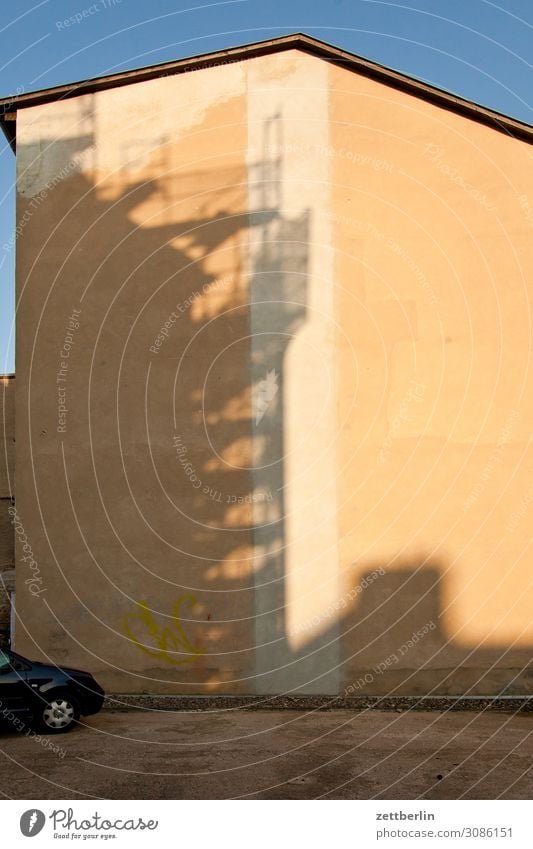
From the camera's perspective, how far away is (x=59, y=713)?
14.7 meters

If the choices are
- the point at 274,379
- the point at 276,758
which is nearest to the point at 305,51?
the point at 274,379

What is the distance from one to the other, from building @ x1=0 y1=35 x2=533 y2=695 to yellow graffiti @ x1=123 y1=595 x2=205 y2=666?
0.19 feet

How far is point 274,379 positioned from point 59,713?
844 cm

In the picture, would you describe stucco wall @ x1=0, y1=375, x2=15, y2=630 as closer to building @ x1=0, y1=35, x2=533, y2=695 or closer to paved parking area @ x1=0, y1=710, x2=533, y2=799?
building @ x1=0, y1=35, x2=533, y2=695

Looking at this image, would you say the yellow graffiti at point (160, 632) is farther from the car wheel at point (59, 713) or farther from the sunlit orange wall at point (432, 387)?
the car wheel at point (59, 713)

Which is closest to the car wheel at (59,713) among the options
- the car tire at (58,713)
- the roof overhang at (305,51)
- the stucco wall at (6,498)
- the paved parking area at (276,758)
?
the car tire at (58,713)

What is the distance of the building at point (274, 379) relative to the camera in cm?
1962

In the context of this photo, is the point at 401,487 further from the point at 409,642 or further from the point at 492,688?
the point at 492,688

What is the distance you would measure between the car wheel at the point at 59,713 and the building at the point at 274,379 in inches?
188

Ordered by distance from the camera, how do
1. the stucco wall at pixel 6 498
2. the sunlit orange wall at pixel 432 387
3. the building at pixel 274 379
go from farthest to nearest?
1. the stucco wall at pixel 6 498
2. the building at pixel 274 379
3. the sunlit orange wall at pixel 432 387

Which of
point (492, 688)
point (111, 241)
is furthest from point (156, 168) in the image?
point (492, 688)

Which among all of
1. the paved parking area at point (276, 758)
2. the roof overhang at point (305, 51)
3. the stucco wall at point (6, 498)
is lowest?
the paved parking area at point (276, 758)

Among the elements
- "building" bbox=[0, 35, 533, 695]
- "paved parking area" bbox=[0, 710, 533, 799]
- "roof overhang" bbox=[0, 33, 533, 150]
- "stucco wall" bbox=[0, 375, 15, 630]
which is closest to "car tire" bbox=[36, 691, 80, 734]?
"paved parking area" bbox=[0, 710, 533, 799]
